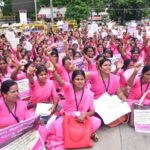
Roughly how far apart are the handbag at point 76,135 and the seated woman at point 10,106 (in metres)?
0.54

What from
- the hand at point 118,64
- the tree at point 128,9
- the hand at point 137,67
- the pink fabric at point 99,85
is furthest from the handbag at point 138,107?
the tree at point 128,9

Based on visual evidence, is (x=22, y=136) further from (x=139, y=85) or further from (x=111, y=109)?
(x=139, y=85)

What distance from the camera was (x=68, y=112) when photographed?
15.3 feet

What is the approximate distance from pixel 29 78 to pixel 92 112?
121cm

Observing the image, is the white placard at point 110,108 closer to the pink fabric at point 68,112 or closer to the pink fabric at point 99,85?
the pink fabric at point 68,112

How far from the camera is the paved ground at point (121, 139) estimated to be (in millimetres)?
4305

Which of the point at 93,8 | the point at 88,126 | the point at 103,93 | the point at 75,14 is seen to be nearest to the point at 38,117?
the point at 88,126

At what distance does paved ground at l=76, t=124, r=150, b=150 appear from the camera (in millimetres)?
4305

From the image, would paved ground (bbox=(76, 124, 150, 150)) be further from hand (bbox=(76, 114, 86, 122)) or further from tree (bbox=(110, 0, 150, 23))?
tree (bbox=(110, 0, 150, 23))

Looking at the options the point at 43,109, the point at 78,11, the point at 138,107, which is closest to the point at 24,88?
the point at 43,109

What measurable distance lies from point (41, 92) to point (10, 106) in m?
1.09

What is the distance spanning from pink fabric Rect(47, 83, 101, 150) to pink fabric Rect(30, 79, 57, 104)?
593 mm

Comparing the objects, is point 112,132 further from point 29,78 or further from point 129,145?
point 29,78

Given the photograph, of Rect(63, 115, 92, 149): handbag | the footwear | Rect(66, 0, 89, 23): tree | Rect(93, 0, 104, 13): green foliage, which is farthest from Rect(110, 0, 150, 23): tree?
Rect(63, 115, 92, 149): handbag
